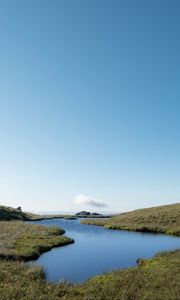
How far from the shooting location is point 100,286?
2670 cm

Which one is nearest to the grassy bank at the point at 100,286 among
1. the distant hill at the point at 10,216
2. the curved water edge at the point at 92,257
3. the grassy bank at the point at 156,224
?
the curved water edge at the point at 92,257

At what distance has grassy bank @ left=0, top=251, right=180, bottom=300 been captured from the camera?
23.2m

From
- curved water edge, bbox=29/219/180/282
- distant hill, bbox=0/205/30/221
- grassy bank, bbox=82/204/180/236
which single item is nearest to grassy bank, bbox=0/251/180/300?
curved water edge, bbox=29/219/180/282

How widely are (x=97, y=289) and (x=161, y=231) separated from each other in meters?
56.7

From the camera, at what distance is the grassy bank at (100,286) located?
2316 centimetres

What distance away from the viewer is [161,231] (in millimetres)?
80125

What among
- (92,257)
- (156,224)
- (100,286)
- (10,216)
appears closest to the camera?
(100,286)

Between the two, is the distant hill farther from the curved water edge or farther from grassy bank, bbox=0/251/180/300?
grassy bank, bbox=0/251/180/300

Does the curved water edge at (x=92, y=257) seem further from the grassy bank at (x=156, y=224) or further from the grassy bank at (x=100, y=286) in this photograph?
the grassy bank at (x=156, y=224)

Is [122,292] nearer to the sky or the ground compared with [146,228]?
nearer to the ground

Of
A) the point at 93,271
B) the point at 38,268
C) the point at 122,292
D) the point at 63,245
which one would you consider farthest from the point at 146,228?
the point at 122,292

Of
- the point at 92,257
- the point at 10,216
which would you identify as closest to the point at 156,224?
the point at 92,257

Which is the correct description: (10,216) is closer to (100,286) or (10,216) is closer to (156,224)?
(156,224)

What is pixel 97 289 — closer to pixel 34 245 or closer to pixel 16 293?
pixel 16 293
